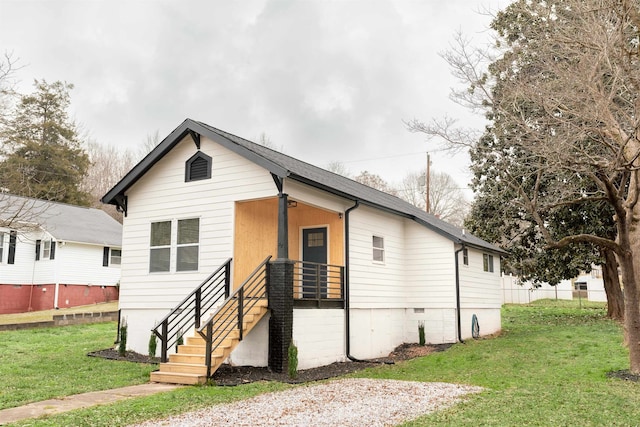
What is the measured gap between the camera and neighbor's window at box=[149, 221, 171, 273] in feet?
43.6

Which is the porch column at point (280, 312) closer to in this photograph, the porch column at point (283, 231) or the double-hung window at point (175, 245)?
the porch column at point (283, 231)

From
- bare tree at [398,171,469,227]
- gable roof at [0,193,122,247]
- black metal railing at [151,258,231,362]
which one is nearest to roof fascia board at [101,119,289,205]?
black metal railing at [151,258,231,362]

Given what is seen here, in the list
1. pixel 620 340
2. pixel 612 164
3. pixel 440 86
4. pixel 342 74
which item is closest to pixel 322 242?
pixel 440 86

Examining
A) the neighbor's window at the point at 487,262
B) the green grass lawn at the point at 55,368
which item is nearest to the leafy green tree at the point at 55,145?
the green grass lawn at the point at 55,368

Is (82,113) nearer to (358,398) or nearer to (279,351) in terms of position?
(279,351)

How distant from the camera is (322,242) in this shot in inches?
572

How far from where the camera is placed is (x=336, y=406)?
314 inches

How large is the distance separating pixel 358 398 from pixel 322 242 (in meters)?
6.36

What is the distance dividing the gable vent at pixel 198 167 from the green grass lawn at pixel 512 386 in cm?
468

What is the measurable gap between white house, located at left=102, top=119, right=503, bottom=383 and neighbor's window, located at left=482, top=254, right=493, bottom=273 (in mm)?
3289

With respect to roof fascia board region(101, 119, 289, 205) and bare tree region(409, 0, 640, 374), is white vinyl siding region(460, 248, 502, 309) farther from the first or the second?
roof fascia board region(101, 119, 289, 205)

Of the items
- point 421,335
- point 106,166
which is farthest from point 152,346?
point 106,166

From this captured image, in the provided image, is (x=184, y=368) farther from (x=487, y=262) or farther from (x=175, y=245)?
(x=487, y=262)

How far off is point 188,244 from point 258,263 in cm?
177
